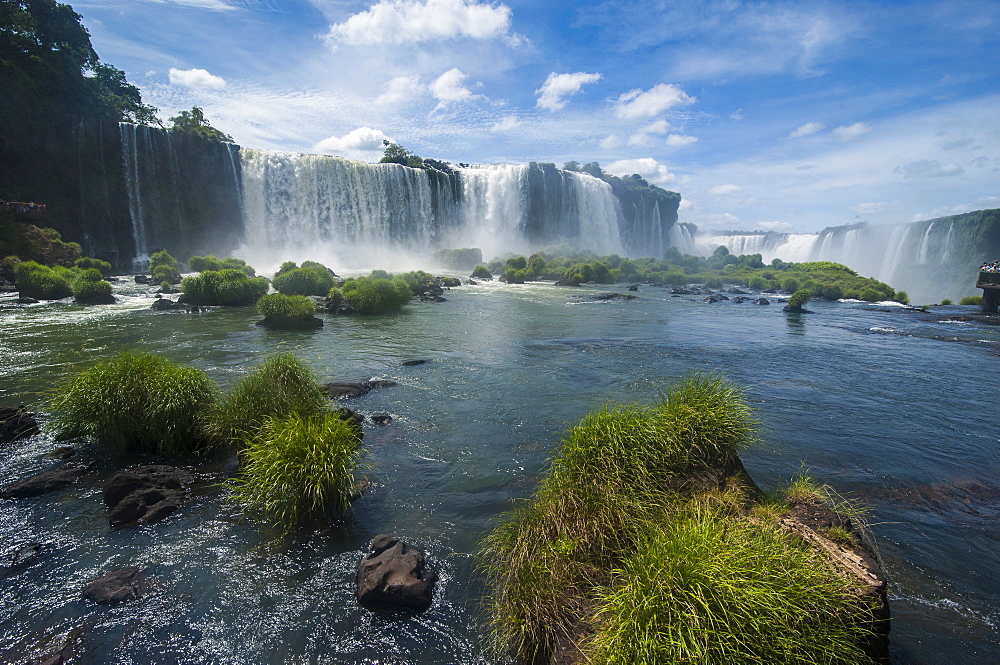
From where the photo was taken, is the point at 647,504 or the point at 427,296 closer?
the point at 647,504

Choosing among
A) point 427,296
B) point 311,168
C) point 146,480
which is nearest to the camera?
point 146,480

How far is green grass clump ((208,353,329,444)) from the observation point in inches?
313

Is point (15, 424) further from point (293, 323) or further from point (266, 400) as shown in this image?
point (293, 323)

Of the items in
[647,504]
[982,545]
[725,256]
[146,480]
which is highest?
[725,256]

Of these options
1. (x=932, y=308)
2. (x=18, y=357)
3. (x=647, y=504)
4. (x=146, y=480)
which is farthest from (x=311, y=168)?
(x=932, y=308)

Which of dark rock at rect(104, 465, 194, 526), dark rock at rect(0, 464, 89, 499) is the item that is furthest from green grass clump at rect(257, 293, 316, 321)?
dark rock at rect(104, 465, 194, 526)

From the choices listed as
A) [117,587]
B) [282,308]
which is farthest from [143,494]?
[282,308]

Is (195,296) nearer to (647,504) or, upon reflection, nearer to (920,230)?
(647,504)

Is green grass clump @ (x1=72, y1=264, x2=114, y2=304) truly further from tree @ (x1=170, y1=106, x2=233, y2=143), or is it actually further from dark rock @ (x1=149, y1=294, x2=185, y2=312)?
tree @ (x1=170, y1=106, x2=233, y2=143)

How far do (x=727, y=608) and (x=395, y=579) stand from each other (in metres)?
3.39

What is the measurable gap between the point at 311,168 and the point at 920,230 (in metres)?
94.3

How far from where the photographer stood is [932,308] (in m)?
38.0

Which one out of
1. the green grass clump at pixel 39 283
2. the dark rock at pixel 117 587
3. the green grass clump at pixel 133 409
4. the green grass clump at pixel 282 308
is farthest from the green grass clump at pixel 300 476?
the green grass clump at pixel 39 283

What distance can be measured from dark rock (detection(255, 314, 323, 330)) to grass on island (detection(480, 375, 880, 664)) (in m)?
17.1
